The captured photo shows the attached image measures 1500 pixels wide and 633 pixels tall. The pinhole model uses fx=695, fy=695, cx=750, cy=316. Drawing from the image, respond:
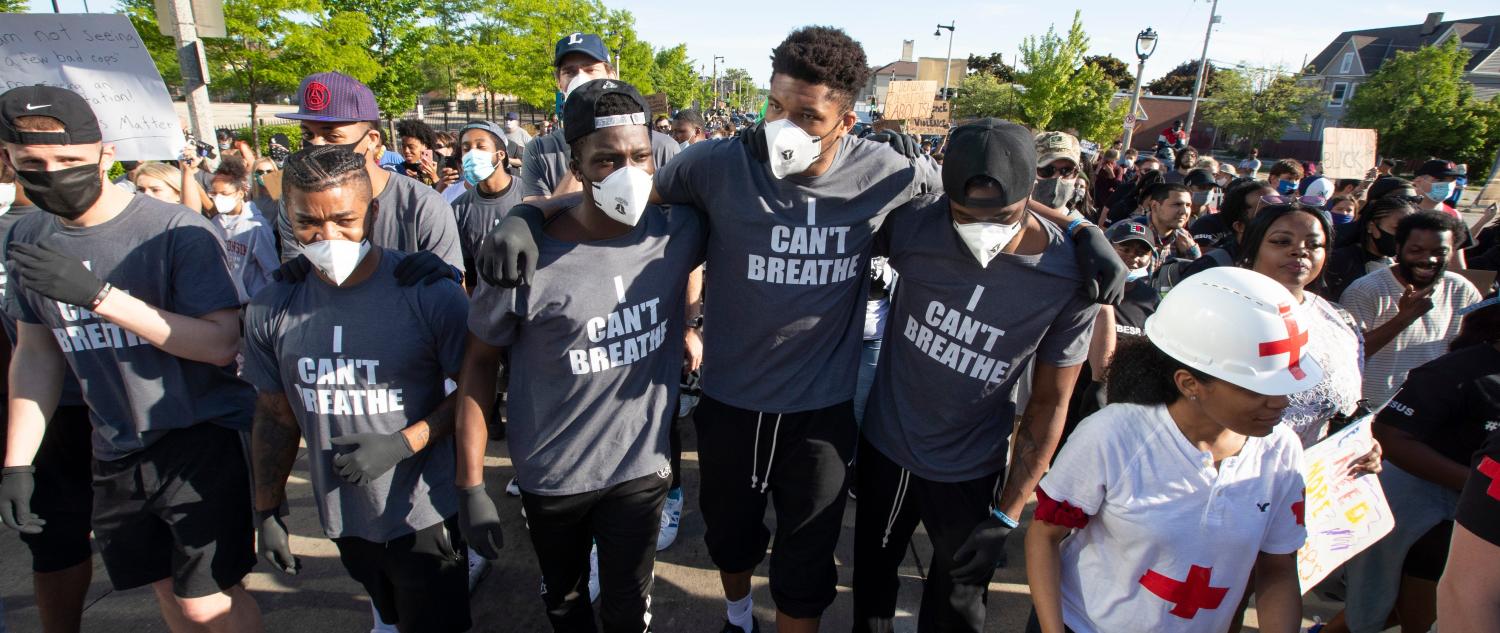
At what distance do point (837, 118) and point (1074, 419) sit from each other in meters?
2.49

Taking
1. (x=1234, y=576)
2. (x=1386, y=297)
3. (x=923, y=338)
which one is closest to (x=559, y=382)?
(x=923, y=338)

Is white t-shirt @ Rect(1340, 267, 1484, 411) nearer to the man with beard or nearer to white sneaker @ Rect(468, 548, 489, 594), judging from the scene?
the man with beard

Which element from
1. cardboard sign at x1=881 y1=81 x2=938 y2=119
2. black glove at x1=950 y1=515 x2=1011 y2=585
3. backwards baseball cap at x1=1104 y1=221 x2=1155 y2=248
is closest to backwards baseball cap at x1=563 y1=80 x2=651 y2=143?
black glove at x1=950 y1=515 x2=1011 y2=585

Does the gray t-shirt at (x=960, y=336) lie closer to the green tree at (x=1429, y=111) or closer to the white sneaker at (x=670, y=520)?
the white sneaker at (x=670, y=520)

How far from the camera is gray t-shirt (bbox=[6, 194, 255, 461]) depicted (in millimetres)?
2238

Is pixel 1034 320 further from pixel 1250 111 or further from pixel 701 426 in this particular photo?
pixel 1250 111

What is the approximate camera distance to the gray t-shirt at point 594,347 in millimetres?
2057

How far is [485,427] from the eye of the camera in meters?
2.23

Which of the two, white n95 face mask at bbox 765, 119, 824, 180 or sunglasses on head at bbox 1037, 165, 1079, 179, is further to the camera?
sunglasses on head at bbox 1037, 165, 1079, 179

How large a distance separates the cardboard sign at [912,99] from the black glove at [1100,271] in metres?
10.7

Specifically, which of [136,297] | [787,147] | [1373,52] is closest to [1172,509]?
[787,147]

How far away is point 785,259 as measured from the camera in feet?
7.42

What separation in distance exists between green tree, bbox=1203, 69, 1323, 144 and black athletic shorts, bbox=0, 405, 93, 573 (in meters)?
47.3

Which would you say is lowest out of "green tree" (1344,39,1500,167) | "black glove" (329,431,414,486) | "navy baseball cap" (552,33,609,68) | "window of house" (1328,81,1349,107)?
"black glove" (329,431,414,486)
